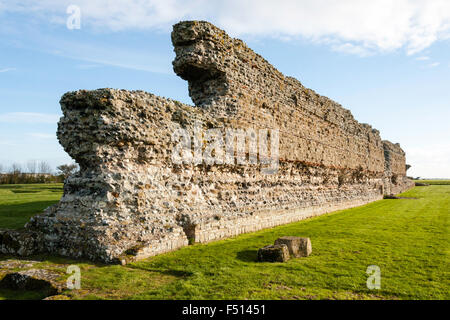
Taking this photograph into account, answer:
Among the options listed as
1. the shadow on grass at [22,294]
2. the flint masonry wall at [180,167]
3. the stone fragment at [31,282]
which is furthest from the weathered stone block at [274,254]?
the shadow on grass at [22,294]

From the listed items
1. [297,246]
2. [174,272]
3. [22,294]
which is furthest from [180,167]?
[22,294]

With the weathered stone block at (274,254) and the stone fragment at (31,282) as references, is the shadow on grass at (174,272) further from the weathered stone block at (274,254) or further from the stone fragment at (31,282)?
the weathered stone block at (274,254)

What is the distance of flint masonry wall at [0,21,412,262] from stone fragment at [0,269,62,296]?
1.11 metres

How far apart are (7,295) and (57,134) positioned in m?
3.37

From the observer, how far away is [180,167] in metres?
7.55

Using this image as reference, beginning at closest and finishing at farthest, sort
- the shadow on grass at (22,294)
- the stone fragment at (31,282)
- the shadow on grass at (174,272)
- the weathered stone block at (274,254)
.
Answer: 1. the shadow on grass at (22,294)
2. the stone fragment at (31,282)
3. the shadow on grass at (174,272)
4. the weathered stone block at (274,254)

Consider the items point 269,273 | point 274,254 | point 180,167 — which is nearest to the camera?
point 269,273

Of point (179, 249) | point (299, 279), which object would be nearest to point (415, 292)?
point (299, 279)

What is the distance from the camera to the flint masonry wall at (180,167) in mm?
5992

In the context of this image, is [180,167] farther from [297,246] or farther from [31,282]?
[31,282]

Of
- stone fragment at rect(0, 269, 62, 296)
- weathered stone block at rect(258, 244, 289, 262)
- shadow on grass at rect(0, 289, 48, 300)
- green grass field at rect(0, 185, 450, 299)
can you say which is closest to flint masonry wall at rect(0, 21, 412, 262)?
green grass field at rect(0, 185, 450, 299)

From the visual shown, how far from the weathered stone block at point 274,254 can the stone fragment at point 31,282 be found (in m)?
3.34

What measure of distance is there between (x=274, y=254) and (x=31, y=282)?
387 centimetres
